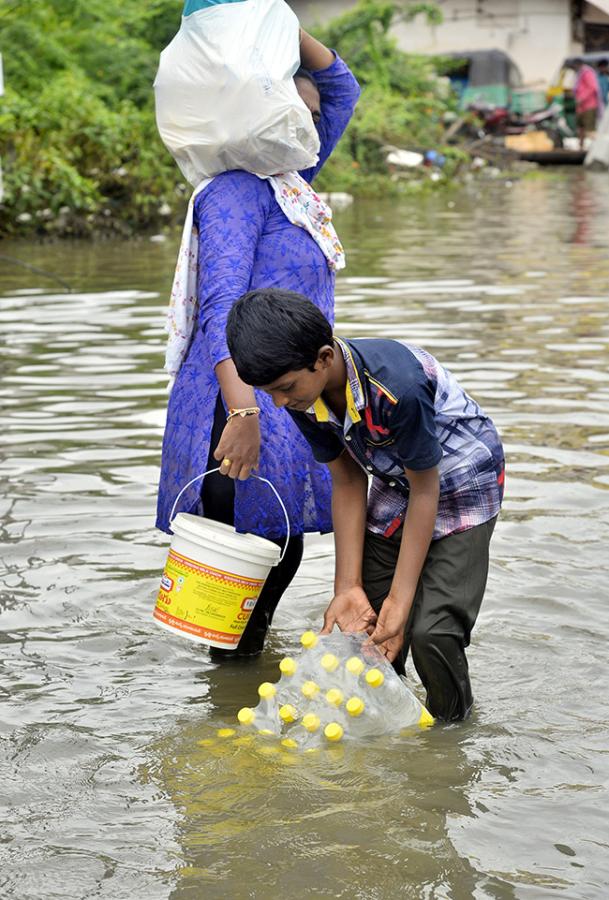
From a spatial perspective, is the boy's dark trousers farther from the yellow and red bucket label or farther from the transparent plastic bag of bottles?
the yellow and red bucket label

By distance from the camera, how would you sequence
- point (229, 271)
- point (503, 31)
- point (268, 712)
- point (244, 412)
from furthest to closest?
point (503, 31), point (229, 271), point (244, 412), point (268, 712)

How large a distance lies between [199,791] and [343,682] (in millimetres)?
454

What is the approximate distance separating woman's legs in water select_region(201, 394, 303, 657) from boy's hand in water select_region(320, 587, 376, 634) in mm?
488

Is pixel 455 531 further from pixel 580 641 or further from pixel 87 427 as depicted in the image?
pixel 87 427

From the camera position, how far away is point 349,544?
3570mm

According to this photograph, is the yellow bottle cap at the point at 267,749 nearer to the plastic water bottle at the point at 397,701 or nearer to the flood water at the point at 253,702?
the flood water at the point at 253,702

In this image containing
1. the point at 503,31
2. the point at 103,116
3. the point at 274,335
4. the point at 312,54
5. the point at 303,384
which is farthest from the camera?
the point at 503,31

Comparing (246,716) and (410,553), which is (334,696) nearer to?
(246,716)

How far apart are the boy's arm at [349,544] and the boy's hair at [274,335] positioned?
506 millimetres

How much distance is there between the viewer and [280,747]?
138 inches

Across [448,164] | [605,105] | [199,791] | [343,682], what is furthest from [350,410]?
[605,105]

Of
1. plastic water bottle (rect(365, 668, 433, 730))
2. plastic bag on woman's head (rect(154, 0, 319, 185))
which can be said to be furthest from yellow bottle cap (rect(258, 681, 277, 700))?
plastic bag on woman's head (rect(154, 0, 319, 185))

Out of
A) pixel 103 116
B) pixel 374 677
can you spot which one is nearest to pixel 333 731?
pixel 374 677

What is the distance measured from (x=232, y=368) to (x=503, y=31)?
33.0 m
